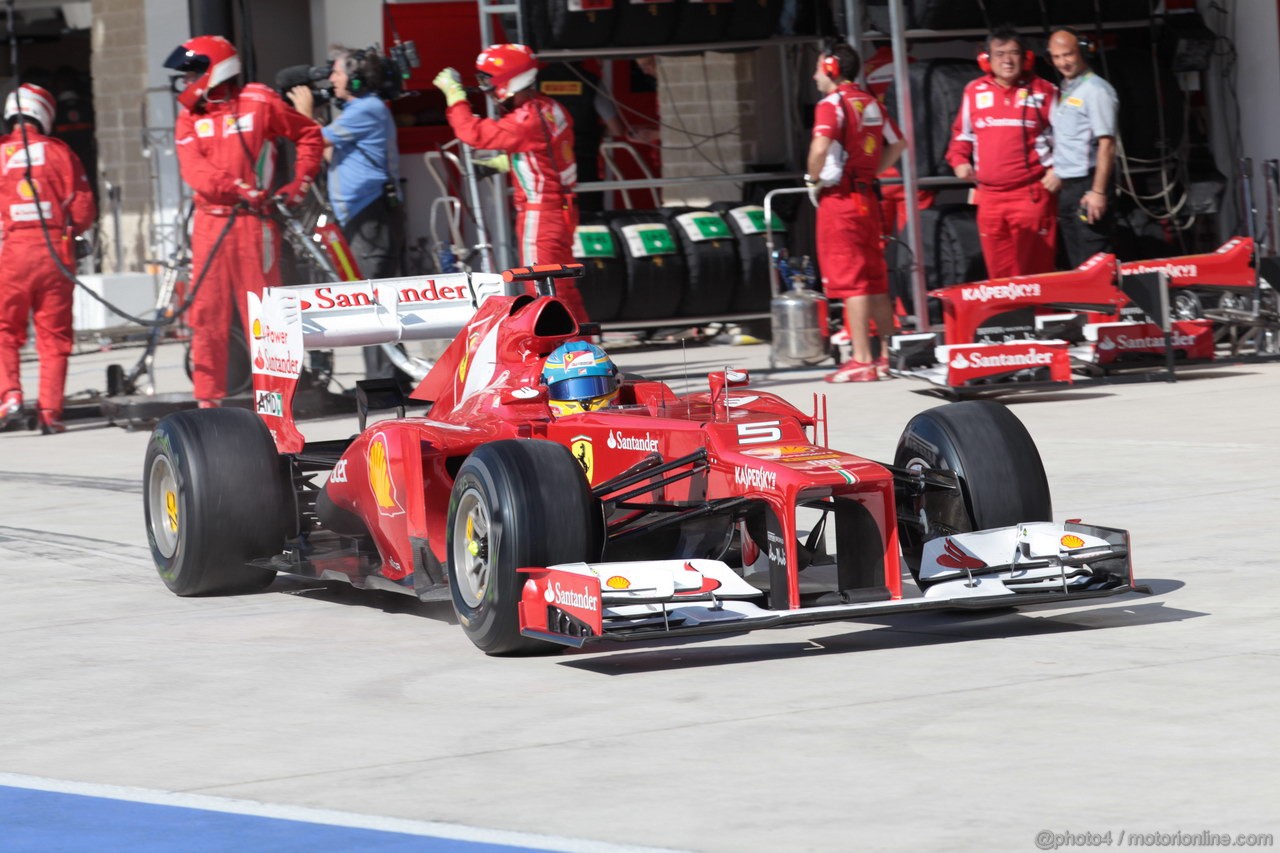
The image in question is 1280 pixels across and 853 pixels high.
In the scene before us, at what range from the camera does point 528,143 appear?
44.0 feet

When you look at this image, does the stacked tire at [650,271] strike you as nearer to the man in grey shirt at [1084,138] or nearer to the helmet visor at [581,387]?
the man in grey shirt at [1084,138]

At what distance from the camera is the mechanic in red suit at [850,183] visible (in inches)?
523

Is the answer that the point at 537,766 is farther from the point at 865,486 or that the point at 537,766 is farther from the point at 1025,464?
the point at 1025,464

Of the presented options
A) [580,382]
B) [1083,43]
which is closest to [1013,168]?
[1083,43]

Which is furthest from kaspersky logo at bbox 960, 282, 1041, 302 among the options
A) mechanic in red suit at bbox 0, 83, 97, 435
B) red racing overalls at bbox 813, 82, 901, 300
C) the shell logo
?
the shell logo

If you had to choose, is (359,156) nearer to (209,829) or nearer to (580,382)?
(580,382)

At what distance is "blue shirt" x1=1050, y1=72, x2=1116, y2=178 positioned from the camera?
13734 millimetres

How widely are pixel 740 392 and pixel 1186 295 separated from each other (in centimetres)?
741

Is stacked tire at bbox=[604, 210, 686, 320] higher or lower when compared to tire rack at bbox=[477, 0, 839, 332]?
lower

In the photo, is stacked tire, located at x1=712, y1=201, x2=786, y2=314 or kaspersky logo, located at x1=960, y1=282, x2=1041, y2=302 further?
stacked tire, located at x1=712, y1=201, x2=786, y2=314

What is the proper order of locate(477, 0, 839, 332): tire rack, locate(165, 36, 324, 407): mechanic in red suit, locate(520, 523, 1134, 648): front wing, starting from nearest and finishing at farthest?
1. locate(520, 523, 1134, 648): front wing
2. locate(165, 36, 324, 407): mechanic in red suit
3. locate(477, 0, 839, 332): tire rack

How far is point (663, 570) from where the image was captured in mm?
5691

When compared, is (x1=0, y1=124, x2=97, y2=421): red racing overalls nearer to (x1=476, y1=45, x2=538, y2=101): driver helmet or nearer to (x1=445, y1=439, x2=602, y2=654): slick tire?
(x1=476, y1=45, x2=538, y2=101): driver helmet

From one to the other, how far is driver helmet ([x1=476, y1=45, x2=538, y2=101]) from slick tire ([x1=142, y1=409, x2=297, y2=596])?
613cm
